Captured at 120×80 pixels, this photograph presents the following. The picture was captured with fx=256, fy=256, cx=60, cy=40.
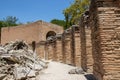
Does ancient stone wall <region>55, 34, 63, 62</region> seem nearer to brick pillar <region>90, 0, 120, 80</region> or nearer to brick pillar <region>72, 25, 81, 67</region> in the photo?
brick pillar <region>72, 25, 81, 67</region>

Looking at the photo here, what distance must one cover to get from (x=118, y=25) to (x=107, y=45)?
648 millimetres

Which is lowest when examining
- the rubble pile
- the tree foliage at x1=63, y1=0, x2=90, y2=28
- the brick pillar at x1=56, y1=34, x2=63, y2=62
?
the rubble pile

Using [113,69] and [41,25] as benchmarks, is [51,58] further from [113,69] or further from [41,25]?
[113,69]

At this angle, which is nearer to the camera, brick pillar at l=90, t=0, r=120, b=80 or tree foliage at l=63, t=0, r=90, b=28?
brick pillar at l=90, t=0, r=120, b=80

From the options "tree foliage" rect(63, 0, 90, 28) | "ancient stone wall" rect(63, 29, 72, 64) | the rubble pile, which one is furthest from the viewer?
"tree foliage" rect(63, 0, 90, 28)

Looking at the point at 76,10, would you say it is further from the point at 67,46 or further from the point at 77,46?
the point at 77,46

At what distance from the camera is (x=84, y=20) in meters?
11.3

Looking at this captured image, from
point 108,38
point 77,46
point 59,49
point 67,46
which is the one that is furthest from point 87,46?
point 59,49

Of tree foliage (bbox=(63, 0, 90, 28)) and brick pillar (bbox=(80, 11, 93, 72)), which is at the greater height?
tree foliage (bbox=(63, 0, 90, 28))

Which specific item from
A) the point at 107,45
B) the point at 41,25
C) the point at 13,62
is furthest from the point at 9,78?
the point at 41,25

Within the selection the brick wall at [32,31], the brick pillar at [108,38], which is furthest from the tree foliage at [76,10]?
the brick pillar at [108,38]

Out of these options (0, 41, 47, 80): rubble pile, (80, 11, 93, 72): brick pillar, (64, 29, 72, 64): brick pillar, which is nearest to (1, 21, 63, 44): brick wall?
(64, 29, 72, 64): brick pillar

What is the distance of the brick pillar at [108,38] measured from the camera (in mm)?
6926

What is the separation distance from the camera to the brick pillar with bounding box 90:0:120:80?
6.93 m
